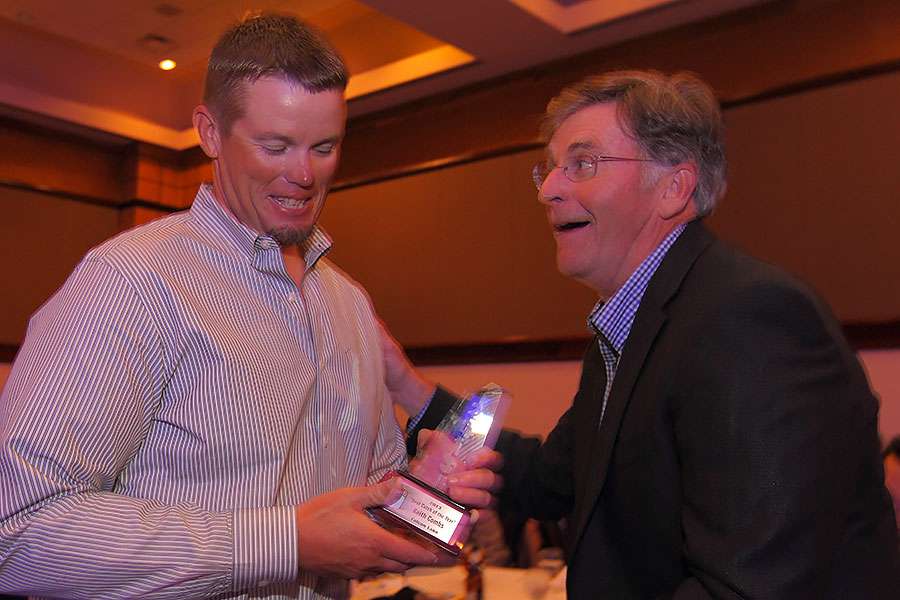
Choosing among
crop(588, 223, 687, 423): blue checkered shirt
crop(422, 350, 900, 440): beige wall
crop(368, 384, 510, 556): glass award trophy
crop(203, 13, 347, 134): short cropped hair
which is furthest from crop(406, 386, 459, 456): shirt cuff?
crop(422, 350, 900, 440): beige wall

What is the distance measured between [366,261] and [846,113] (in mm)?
3313

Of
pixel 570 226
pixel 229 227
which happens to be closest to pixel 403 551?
pixel 229 227

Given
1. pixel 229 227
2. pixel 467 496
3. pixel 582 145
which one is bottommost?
pixel 467 496

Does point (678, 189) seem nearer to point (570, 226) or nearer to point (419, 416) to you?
point (570, 226)

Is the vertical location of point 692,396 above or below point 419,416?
above

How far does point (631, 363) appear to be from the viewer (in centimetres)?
156

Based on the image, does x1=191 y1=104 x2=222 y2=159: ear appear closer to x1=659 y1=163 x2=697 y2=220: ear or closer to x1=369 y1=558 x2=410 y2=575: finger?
x1=369 y1=558 x2=410 y2=575: finger

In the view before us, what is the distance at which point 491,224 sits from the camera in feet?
18.2

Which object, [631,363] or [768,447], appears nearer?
[768,447]

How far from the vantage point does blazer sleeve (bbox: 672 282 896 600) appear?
125 cm

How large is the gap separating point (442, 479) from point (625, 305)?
1.94 ft

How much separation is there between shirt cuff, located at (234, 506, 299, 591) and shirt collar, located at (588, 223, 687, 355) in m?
0.80

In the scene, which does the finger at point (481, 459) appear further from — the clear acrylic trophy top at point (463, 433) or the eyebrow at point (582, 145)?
the eyebrow at point (582, 145)

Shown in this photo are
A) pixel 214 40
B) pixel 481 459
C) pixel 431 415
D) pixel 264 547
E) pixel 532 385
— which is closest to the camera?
pixel 264 547
